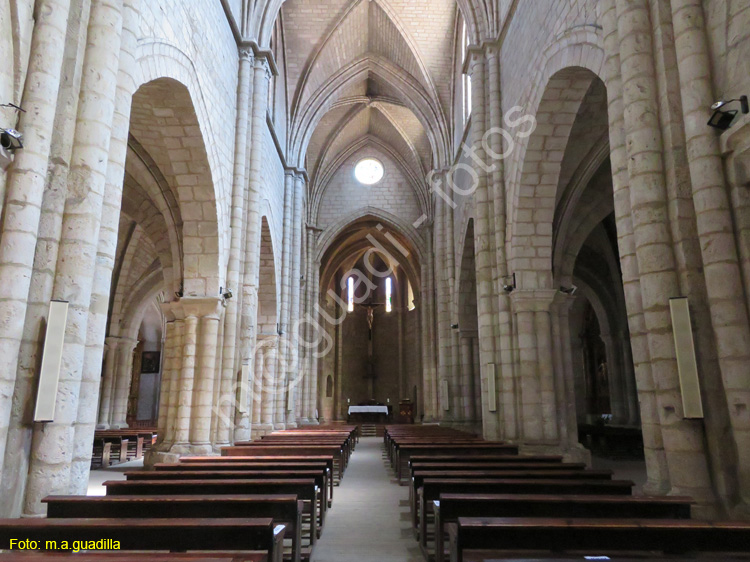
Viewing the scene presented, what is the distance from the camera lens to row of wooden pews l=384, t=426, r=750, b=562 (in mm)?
3303

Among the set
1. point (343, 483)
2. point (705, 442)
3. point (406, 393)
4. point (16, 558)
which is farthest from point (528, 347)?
point (406, 393)

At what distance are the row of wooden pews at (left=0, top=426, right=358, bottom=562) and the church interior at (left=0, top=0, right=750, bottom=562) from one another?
23 millimetres

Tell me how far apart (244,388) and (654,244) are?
9052 mm

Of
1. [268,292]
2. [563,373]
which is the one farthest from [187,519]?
[268,292]

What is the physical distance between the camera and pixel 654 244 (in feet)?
18.3

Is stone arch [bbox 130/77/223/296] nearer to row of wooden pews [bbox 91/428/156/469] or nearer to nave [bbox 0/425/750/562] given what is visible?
row of wooden pews [bbox 91/428/156/469]

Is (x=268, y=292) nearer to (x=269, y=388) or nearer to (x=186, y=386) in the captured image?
(x=269, y=388)

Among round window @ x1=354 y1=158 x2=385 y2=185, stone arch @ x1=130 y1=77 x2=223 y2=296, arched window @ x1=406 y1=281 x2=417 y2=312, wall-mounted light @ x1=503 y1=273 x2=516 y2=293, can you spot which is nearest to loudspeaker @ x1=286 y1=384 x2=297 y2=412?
stone arch @ x1=130 y1=77 x2=223 y2=296

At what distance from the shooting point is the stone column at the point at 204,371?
10523 millimetres

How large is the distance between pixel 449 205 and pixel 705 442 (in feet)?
52.6

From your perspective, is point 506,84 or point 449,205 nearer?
point 506,84

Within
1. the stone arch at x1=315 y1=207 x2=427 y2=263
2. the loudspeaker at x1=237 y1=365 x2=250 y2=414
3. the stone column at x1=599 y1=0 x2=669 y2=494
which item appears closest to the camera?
the stone column at x1=599 y1=0 x2=669 y2=494

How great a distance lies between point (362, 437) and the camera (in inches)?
982

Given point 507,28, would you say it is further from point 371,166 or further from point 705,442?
point 371,166
